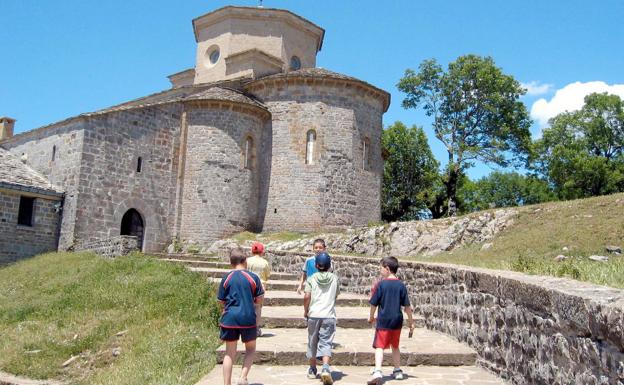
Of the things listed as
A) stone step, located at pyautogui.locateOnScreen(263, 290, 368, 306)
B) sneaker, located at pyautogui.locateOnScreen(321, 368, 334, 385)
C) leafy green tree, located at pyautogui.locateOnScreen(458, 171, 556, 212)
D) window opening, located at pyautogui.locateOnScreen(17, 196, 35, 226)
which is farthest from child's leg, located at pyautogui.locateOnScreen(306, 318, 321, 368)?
leafy green tree, located at pyautogui.locateOnScreen(458, 171, 556, 212)

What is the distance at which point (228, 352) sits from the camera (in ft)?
19.1

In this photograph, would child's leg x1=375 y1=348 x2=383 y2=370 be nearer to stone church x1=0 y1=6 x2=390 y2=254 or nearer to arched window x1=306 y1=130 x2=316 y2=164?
stone church x1=0 y1=6 x2=390 y2=254

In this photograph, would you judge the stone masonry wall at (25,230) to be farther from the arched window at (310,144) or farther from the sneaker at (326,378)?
the sneaker at (326,378)

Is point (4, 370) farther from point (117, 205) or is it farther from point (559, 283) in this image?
point (117, 205)

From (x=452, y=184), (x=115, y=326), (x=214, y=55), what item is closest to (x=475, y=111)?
(x=452, y=184)

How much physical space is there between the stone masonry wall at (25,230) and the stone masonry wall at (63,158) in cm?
44

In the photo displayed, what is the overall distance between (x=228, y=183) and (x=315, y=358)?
1646cm

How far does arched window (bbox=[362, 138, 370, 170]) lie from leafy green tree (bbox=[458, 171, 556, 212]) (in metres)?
29.7

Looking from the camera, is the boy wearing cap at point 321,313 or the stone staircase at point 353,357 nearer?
the stone staircase at point 353,357

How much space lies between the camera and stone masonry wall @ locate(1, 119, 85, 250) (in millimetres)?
19766

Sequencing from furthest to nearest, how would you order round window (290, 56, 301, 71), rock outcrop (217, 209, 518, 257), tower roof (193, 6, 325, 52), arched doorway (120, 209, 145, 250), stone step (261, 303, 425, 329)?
1. round window (290, 56, 301, 71)
2. tower roof (193, 6, 325, 52)
3. arched doorway (120, 209, 145, 250)
4. rock outcrop (217, 209, 518, 257)
5. stone step (261, 303, 425, 329)

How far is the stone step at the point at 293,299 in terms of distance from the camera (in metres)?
11.2

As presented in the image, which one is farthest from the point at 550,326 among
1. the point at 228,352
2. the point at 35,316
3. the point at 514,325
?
the point at 35,316

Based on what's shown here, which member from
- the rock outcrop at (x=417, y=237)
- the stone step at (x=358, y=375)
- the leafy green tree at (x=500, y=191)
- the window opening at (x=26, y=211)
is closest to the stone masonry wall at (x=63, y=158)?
the window opening at (x=26, y=211)
